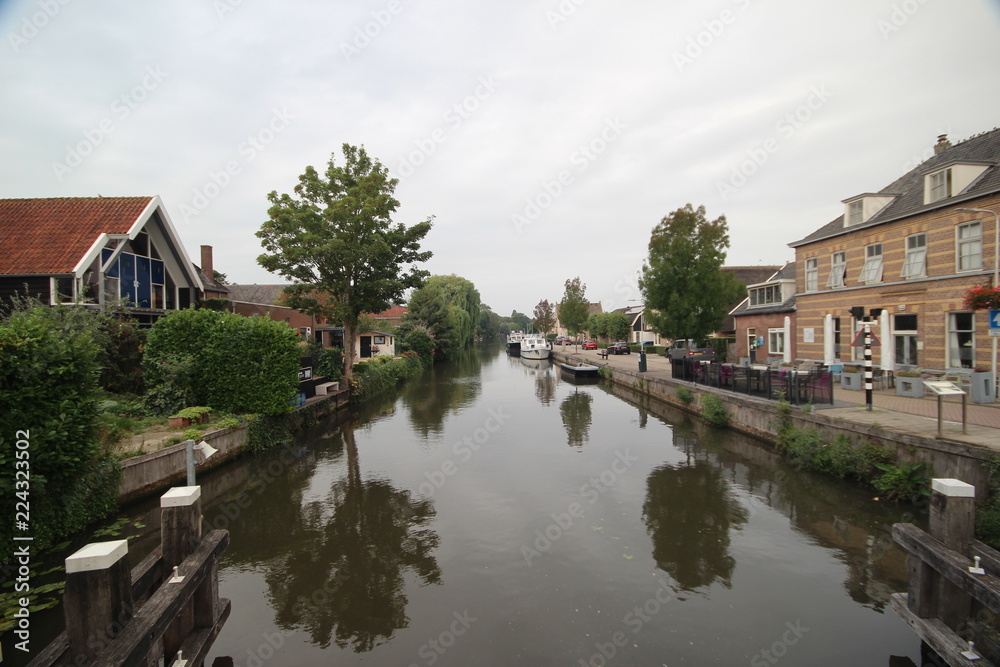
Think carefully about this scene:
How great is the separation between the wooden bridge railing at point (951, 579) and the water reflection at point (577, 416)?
9.44 metres

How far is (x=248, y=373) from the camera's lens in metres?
12.9

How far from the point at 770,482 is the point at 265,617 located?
961 cm

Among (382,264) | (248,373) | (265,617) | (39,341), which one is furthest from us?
(382,264)

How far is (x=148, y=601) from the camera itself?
139 inches

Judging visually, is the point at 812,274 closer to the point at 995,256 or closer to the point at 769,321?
the point at 769,321

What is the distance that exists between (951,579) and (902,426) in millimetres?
6496

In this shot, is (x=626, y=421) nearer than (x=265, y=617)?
No

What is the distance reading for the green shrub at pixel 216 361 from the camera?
1227 centimetres

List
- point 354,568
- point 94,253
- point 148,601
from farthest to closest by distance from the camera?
point 94,253
point 354,568
point 148,601

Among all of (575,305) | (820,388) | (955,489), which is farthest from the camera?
(575,305)

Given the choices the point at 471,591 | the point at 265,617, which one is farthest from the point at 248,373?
the point at 471,591

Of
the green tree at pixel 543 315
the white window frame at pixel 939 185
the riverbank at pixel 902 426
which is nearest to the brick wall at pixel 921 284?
the white window frame at pixel 939 185

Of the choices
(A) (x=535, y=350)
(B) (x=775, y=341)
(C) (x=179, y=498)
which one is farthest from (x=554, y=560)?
(A) (x=535, y=350)

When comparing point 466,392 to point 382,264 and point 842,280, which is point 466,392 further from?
point 842,280
